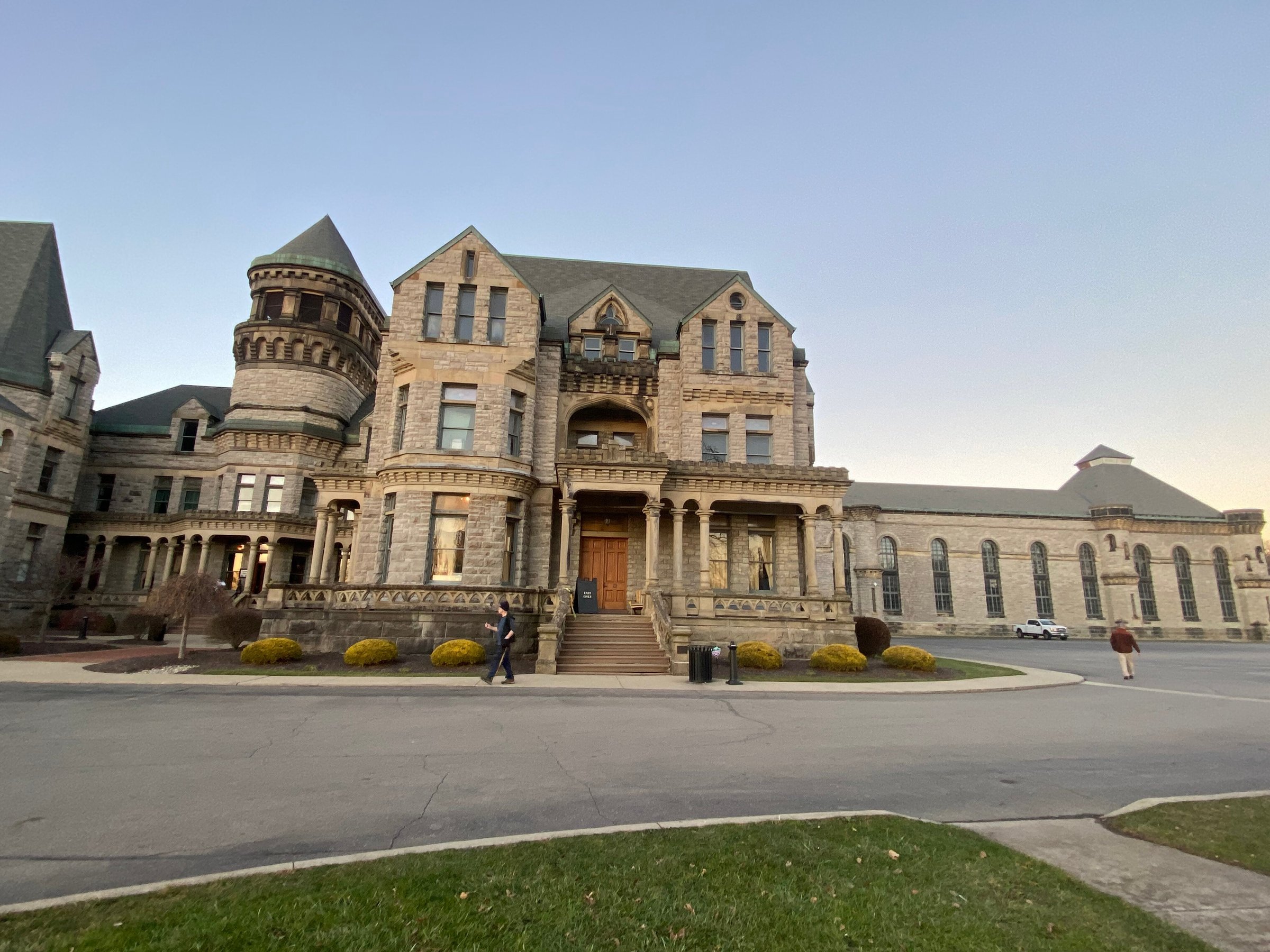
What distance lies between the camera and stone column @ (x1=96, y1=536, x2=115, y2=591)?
35.6 metres

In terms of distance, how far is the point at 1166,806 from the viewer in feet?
21.3

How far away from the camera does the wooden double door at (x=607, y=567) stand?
25.6 meters

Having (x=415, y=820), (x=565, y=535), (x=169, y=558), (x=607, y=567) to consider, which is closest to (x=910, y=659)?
(x=607, y=567)

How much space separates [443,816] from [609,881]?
8.11ft

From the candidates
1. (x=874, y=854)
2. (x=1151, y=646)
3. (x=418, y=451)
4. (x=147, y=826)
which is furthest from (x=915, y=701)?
(x=1151, y=646)

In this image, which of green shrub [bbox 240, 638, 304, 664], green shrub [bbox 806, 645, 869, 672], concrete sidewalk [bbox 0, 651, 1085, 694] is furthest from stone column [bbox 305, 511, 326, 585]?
green shrub [bbox 806, 645, 869, 672]

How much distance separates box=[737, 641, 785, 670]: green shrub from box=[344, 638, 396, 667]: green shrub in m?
10.8

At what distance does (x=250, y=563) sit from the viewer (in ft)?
111

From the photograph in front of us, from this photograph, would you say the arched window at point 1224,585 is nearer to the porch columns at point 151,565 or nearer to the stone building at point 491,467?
the stone building at point 491,467

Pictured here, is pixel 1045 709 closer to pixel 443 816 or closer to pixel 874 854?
pixel 874 854

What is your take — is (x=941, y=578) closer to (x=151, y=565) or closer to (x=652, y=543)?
(x=652, y=543)

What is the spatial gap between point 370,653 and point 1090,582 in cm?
5823

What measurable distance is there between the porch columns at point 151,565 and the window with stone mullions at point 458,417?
2428 cm

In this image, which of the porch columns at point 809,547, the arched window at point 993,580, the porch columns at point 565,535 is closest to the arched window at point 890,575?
the arched window at point 993,580
